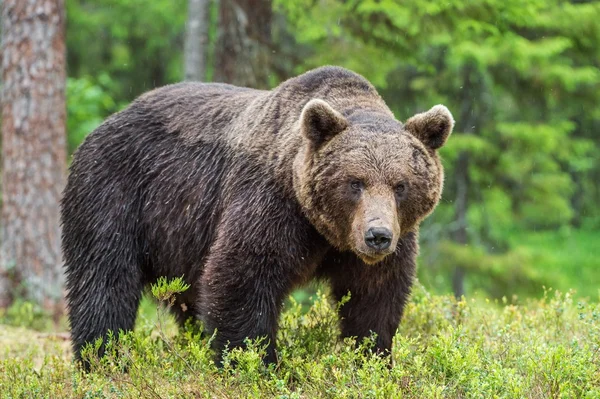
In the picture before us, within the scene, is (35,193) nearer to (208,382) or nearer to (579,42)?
(208,382)

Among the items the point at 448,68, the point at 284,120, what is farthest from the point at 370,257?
the point at 448,68

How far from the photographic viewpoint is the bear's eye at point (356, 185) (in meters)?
5.30

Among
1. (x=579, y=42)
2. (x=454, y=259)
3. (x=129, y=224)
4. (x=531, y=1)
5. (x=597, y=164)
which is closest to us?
(x=129, y=224)

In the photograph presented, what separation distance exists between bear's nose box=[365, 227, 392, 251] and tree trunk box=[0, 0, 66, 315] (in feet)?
20.3

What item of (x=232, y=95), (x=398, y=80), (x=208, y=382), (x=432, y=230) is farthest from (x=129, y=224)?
(x=432, y=230)

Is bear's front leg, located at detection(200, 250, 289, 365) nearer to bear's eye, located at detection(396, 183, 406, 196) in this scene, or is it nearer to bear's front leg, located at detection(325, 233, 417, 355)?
bear's front leg, located at detection(325, 233, 417, 355)

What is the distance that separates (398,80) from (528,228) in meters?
14.9

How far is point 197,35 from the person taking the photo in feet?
35.5

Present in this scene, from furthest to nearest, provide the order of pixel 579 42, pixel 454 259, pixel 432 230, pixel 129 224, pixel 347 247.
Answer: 1. pixel 432 230
2. pixel 454 259
3. pixel 579 42
4. pixel 129 224
5. pixel 347 247

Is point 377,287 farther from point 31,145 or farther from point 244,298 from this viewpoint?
point 31,145

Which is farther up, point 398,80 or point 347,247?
point 347,247

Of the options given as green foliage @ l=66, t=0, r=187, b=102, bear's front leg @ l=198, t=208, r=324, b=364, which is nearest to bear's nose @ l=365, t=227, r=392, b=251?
bear's front leg @ l=198, t=208, r=324, b=364

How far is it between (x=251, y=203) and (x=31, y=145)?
5.33 meters

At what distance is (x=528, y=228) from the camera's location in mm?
28719
